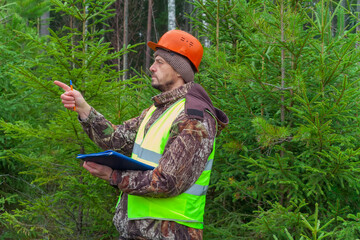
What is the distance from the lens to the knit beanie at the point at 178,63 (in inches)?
114

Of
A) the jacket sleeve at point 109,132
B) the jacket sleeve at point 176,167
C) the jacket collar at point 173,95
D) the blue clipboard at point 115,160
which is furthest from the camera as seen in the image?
the jacket sleeve at point 109,132

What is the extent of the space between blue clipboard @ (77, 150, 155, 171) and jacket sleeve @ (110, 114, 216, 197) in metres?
0.04

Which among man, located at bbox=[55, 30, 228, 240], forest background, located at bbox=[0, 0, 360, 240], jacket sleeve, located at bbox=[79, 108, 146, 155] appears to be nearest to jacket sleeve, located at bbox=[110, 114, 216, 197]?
man, located at bbox=[55, 30, 228, 240]

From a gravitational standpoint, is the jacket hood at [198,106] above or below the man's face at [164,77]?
below

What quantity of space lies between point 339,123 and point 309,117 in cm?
58

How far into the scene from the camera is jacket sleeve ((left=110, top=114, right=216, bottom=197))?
7.88ft

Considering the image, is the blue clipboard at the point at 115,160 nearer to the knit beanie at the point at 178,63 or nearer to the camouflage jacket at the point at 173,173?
the camouflage jacket at the point at 173,173

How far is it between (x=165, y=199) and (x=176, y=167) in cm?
29

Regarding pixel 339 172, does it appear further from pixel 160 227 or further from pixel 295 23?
pixel 160 227

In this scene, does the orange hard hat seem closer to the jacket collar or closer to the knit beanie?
the knit beanie

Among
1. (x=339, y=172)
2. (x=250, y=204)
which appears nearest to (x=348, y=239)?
(x=339, y=172)

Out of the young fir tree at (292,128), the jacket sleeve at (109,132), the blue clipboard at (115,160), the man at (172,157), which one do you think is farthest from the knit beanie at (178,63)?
the young fir tree at (292,128)

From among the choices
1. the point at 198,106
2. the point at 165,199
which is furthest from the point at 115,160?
the point at 198,106

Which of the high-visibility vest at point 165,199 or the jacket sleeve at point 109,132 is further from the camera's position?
the jacket sleeve at point 109,132
